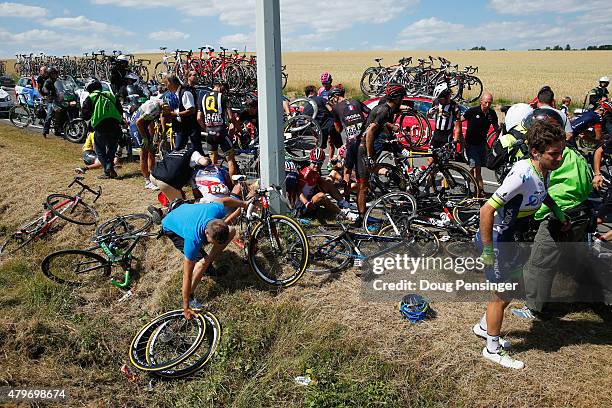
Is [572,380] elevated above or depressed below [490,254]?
below

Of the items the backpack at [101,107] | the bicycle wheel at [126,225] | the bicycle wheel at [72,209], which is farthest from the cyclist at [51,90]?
the bicycle wheel at [126,225]

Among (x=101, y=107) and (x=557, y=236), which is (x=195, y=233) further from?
(x=101, y=107)

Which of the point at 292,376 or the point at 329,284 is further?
the point at 329,284

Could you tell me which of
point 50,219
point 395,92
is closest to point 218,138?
point 50,219

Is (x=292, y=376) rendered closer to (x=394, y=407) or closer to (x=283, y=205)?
(x=394, y=407)

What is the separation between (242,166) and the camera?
31.8 feet

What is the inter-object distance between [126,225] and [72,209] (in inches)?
59.7

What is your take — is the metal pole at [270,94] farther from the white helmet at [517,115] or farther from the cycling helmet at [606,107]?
the cycling helmet at [606,107]

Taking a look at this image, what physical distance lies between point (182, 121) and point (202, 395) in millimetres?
5212

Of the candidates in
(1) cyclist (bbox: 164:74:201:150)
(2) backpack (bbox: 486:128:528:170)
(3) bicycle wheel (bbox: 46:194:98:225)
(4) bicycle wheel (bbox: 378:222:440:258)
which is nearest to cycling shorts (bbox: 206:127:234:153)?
(1) cyclist (bbox: 164:74:201:150)

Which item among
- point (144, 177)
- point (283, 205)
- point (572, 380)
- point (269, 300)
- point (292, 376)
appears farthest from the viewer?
point (144, 177)

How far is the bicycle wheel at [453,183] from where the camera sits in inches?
295

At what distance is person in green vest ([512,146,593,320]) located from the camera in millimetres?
4543

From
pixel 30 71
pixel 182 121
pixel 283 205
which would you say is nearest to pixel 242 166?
pixel 182 121
